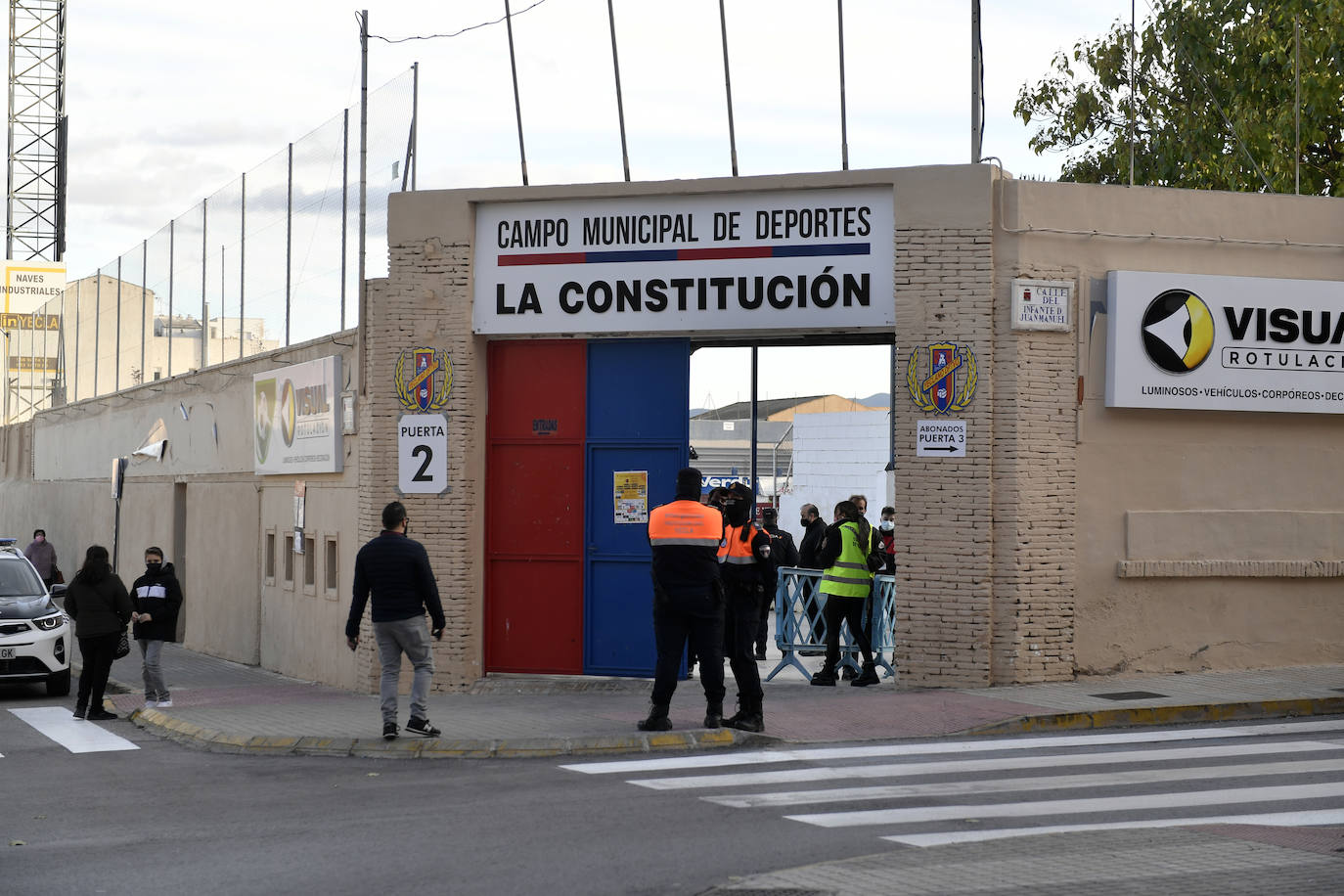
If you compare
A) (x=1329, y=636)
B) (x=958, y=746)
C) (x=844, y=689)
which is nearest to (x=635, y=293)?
(x=844, y=689)

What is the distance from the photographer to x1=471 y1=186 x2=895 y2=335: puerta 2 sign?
1526 cm

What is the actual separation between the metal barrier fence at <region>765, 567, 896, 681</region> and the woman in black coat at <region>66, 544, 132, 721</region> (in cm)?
643

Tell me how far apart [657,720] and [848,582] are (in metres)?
3.66

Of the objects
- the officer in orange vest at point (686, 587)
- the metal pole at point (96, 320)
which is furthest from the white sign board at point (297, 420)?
the metal pole at point (96, 320)

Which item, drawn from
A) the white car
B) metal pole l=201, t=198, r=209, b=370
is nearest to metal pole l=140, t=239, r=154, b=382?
metal pole l=201, t=198, r=209, b=370

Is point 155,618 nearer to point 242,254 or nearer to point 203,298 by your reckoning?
point 242,254

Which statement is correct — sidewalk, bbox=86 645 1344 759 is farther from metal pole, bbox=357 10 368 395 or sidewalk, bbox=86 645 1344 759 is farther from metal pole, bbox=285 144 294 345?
metal pole, bbox=285 144 294 345

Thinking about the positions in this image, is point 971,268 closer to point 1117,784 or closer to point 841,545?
point 841,545

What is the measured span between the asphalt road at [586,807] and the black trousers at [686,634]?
77 centimetres

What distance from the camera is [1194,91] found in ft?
93.7

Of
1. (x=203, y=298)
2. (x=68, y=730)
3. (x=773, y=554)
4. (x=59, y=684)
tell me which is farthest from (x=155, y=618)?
(x=203, y=298)

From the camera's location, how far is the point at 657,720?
12.0 m

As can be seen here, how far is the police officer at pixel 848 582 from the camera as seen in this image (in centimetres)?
1510

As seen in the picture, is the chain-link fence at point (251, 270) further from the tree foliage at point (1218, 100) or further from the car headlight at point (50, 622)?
the tree foliage at point (1218, 100)
